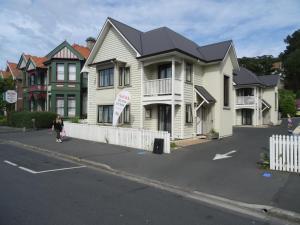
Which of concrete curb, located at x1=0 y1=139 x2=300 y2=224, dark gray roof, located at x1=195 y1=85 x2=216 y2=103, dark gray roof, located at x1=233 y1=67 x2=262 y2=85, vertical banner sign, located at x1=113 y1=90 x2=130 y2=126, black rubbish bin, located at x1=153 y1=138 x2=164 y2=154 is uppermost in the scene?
dark gray roof, located at x1=233 y1=67 x2=262 y2=85

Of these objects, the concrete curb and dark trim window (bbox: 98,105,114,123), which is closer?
the concrete curb

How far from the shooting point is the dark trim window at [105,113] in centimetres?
2097

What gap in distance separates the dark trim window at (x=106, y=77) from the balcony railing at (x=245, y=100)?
60.0 feet

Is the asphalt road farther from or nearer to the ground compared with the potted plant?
nearer to the ground

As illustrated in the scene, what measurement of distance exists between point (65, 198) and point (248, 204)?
4.45 metres

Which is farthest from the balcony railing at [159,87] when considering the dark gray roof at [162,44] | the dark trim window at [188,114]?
the dark gray roof at [162,44]

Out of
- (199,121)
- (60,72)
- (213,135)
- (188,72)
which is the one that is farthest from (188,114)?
(60,72)

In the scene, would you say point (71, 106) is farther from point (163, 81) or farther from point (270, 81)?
point (270, 81)

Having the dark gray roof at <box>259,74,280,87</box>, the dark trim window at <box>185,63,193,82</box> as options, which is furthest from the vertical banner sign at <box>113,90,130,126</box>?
the dark gray roof at <box>259,74,280,87</box>

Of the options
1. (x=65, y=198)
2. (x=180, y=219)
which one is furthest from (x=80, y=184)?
(x=180, y=219)

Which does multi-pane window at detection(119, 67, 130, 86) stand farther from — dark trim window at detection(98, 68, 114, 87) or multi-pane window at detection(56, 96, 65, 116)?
multi-pane window at detection(56, 96, 65, 116)

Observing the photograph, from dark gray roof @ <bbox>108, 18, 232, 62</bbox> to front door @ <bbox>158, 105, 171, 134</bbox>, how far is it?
4049mm

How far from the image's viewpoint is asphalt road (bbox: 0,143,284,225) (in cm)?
531

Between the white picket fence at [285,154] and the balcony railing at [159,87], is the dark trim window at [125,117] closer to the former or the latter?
→ the balcony railing at [159,87]
